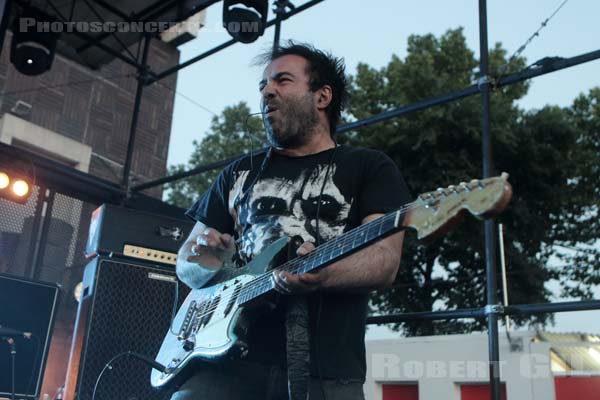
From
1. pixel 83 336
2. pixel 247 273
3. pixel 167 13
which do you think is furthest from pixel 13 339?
pixel 167 13

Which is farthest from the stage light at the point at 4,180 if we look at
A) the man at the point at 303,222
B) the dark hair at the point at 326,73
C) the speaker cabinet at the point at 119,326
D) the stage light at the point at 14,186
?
the dark hair at the point at 326,73

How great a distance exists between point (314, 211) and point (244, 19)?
8.84 feet

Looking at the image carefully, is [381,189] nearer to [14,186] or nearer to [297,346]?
[297,346]

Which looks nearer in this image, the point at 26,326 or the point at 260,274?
the point at 260,274

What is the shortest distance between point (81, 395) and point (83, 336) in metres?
0.25

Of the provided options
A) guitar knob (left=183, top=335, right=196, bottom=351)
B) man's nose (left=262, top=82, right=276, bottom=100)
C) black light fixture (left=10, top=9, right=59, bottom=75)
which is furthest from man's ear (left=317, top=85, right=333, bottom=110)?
black light fixture (left=10, top=9, right=59, bottom=75)

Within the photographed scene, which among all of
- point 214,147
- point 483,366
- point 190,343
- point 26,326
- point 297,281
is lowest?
point 190,343

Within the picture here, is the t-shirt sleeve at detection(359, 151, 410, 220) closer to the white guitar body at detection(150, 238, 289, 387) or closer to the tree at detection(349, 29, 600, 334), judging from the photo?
the white guitar body at detection(150, 238, 289, 387)

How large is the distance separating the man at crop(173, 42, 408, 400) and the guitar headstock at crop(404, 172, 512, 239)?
23 centimetres

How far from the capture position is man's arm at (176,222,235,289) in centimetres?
172

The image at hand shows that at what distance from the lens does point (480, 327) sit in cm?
1265

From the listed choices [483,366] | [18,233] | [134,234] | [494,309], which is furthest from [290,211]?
[483,366]

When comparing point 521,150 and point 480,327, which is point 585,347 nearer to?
point 480,327

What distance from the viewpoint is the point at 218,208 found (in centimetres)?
191
